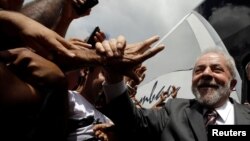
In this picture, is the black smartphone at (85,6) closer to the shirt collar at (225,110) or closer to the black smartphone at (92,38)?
the black smartphone at (92,38)

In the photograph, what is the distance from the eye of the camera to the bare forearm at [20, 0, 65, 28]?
4.30ft

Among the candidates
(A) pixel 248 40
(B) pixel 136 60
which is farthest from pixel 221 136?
Result: (A) pixel 248 40

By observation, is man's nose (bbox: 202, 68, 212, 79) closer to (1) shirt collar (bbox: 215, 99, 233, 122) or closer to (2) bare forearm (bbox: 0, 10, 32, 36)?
(1) shirt collar (bbox: 215, 99, 233, 122)

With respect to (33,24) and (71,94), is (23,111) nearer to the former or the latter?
(33,24)

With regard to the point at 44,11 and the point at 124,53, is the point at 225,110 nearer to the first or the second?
the point at 124,53

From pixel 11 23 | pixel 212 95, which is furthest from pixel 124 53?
pixel 212 95

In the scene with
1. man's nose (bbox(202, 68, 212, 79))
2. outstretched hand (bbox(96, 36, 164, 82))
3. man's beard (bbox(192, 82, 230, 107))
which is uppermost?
outstretched hand (bbox(96, 36, 164, 82))

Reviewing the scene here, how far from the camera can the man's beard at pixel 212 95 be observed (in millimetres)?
1873

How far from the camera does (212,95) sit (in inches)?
74.4

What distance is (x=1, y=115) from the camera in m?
1.00

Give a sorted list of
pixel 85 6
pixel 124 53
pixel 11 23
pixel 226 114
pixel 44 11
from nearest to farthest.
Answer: pixel 11 23, pixel 124 53, pixel 44 11, pixel 85 6, pixel 226 114

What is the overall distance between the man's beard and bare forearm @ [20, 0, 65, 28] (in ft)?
2.81

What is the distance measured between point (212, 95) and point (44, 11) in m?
0.95

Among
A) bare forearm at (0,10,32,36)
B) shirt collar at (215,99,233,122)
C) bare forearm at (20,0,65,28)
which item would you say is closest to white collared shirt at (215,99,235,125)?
shirt collar at (215,99,233,122)
